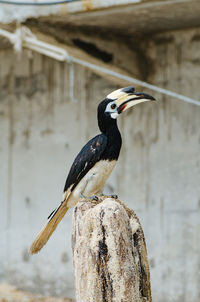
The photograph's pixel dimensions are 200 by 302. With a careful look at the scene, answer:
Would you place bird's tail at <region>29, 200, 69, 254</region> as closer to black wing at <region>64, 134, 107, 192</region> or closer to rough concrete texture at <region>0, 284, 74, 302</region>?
black wing at <region>64, 134, 107, 192</region>

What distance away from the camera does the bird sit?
2994 mm

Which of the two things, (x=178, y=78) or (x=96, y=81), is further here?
(x=96, y=81)

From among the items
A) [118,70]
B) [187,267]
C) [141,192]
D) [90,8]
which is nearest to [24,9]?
[90,8]

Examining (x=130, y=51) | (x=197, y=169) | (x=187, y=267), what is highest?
(x=130, y=51)

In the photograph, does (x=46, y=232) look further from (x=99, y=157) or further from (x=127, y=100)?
(x=127, y=100)

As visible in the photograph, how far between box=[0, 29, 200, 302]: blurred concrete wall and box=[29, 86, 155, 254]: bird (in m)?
1.69

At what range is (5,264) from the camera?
5.45m

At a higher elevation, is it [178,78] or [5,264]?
[178,78]

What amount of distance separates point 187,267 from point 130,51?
1.66 m

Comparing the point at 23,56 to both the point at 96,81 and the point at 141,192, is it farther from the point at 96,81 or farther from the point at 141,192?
the point at 141,192

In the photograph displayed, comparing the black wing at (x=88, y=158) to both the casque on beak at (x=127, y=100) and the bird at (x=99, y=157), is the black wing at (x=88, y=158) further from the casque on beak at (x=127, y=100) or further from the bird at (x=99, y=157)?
the casque on beak at (x=127, y=100)

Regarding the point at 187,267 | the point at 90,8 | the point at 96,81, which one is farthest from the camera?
the point at 96,81

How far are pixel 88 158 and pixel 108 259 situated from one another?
69 cm

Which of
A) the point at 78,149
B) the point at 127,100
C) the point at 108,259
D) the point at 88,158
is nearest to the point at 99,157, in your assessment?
the point at 88,158
